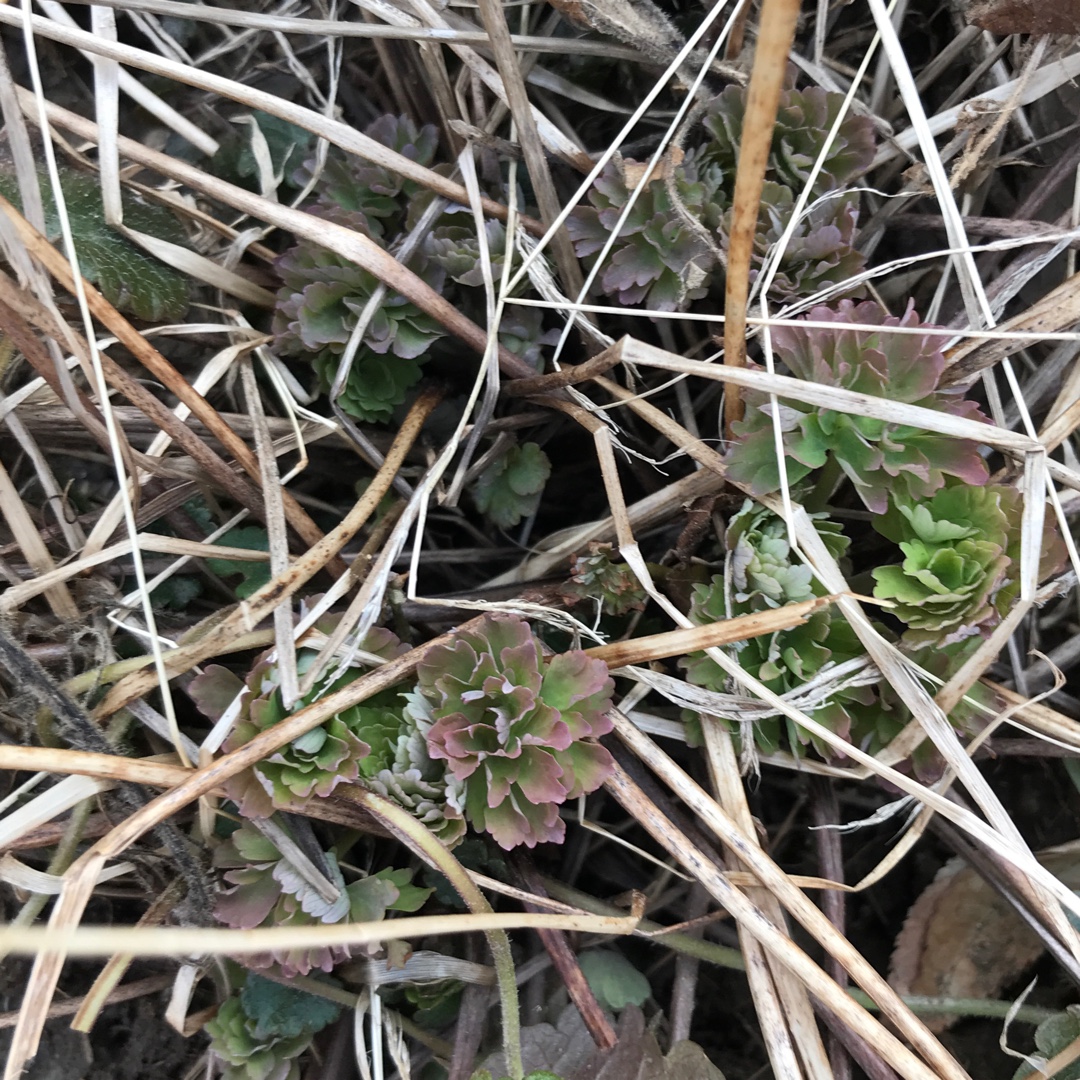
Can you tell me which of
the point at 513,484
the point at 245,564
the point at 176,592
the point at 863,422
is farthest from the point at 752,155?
the point at 176,592

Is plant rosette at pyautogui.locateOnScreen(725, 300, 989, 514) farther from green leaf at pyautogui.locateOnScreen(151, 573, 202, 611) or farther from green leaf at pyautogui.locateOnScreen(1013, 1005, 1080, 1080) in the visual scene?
green leaf at pyautogui.locateOnScreen(151, 573, 202, 611)

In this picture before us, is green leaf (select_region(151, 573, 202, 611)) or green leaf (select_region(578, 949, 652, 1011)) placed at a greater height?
green leaf (select_region(151, 573, 202, 611))

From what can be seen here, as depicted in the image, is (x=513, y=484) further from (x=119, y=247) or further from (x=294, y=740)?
(x=119, y=247)

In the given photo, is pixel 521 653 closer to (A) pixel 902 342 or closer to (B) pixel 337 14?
(A) pixel 902 342

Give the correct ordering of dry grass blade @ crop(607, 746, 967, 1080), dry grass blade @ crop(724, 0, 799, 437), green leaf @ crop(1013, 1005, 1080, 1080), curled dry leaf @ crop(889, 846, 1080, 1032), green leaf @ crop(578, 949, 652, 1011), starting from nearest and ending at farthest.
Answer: dry grass blade @ crop(724, 0, 799, 437), dry grass blade @ crop(607, 746, 967, 1080), green leaf @ crop(1013, 1005, 1080, 1080), green leaf @ crop(578, 949, 652, 1011), curled dry leaf @ crop(889, 846, 1080, 1032)

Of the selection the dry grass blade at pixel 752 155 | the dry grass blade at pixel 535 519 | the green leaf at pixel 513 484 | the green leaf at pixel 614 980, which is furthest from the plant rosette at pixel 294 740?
the dry grass blade at pixel 752 155

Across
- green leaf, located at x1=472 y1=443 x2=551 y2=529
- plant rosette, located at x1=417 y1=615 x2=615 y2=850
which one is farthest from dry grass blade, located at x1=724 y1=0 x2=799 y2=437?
plant rosette, located at x1=417 y1=615 x2=615 y2=850
